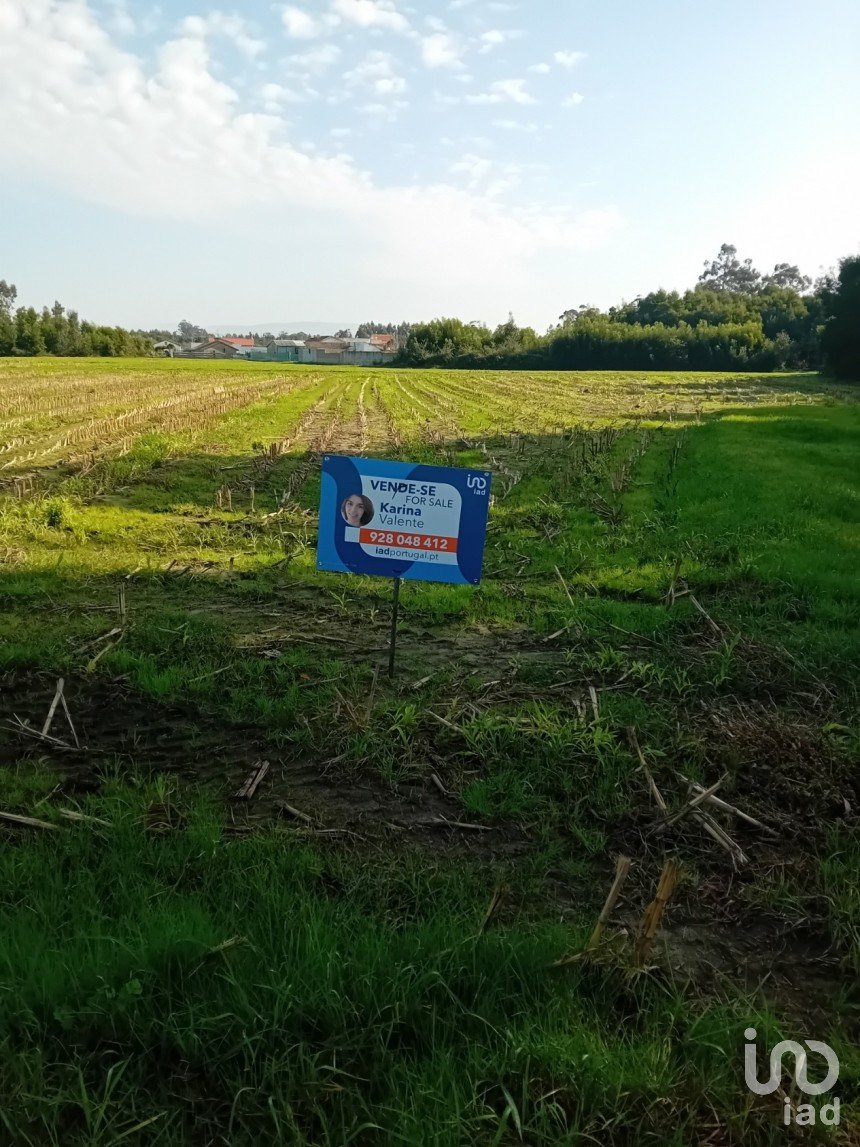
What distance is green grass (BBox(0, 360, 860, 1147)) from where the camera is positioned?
251 centimetres

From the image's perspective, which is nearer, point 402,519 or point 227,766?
point 227,766

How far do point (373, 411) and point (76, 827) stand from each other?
2606 centimetres

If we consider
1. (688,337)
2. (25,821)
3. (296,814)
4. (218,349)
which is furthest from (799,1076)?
(218,349)

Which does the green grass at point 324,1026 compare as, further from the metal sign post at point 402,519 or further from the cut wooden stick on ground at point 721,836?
the metal sign post at point 402,519

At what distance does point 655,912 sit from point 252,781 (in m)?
2.59

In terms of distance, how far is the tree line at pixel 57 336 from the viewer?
9006cm

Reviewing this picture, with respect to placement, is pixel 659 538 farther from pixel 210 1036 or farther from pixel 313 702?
pixel 210 1036

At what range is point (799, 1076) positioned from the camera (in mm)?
2637

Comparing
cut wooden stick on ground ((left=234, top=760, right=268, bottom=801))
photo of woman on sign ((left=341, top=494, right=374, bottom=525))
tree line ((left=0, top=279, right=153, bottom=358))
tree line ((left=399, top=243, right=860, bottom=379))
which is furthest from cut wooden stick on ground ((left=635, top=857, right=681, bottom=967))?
tree line ((left=0, top=279, right=153, bottom=358))

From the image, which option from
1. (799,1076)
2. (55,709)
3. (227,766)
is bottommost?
(799,1076)

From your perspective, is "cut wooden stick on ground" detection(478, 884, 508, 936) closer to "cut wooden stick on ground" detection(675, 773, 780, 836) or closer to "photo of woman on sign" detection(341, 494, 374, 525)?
"cut wooden stick on ground" detection(675, 773, 780, 836)

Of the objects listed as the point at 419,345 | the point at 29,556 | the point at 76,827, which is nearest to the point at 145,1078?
the point at 76,827

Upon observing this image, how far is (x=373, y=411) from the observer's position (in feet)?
94.2

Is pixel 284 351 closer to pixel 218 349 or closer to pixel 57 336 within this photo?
pixel 218 349
